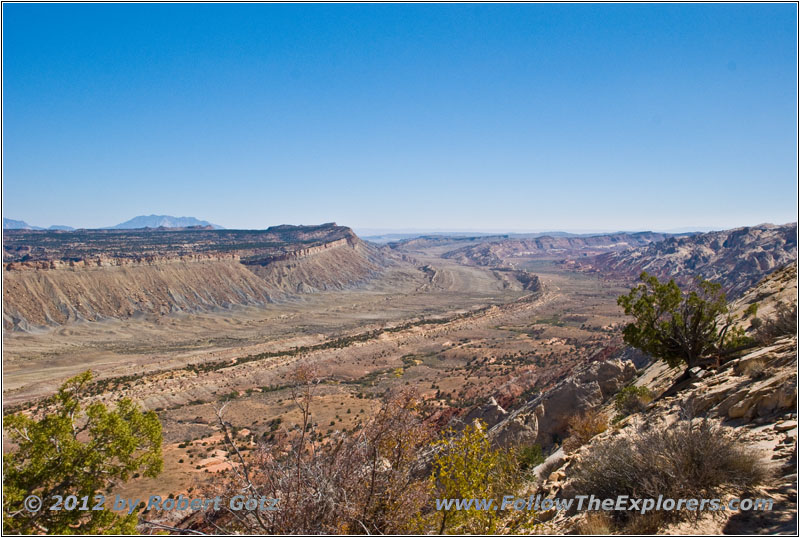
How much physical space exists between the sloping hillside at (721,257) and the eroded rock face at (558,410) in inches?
2359

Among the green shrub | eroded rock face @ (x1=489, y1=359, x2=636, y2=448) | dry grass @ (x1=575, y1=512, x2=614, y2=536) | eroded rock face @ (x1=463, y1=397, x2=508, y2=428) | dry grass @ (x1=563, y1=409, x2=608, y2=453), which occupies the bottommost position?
eroded rock face @ (x1=463, y1=397, x2=508, y2=428)

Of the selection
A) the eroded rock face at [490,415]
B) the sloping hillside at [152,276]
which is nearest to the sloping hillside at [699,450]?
the eroded rock face at [490,415]

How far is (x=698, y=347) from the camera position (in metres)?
12.9

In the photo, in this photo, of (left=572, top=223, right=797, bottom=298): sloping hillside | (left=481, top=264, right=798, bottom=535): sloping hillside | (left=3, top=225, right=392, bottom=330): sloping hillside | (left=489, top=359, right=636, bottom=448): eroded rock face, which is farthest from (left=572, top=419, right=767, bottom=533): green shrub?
(left=3, top=225, right=392, bottom=330): sloping hillside

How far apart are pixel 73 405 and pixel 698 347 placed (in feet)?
56.6

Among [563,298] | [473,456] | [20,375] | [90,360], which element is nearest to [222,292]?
[90,360]

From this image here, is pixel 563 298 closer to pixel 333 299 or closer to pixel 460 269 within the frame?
pixel 333 299

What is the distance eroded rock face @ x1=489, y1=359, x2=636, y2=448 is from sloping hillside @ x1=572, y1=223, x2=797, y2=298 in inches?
2359

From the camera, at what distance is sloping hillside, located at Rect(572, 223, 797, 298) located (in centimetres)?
8231

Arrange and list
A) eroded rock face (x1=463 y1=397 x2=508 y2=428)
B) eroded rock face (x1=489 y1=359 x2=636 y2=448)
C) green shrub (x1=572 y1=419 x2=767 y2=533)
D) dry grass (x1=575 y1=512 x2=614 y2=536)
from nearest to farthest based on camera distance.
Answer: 1. green shrub (x1=572 y1=419 x2=767 y2=533)
2. dry grass (x1=575 y1=512 x2=614 y2=536)
3. eroded rock face (x1=489 y1=359 x2=636 y2=448)
4. eroded rock face (x1=463 y1=397 x2=508 y2=428)

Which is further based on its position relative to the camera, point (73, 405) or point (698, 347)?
point (698, 347)

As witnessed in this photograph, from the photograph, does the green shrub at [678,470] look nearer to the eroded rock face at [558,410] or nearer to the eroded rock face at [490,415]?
the eroded rock face at [558,410]

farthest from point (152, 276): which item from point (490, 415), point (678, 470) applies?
point (678, 470)

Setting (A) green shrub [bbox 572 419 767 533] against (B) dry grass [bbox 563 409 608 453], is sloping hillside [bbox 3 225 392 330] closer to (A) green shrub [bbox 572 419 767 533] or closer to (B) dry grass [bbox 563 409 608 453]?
(B) dry grass [bbox 563 409 608 453]
